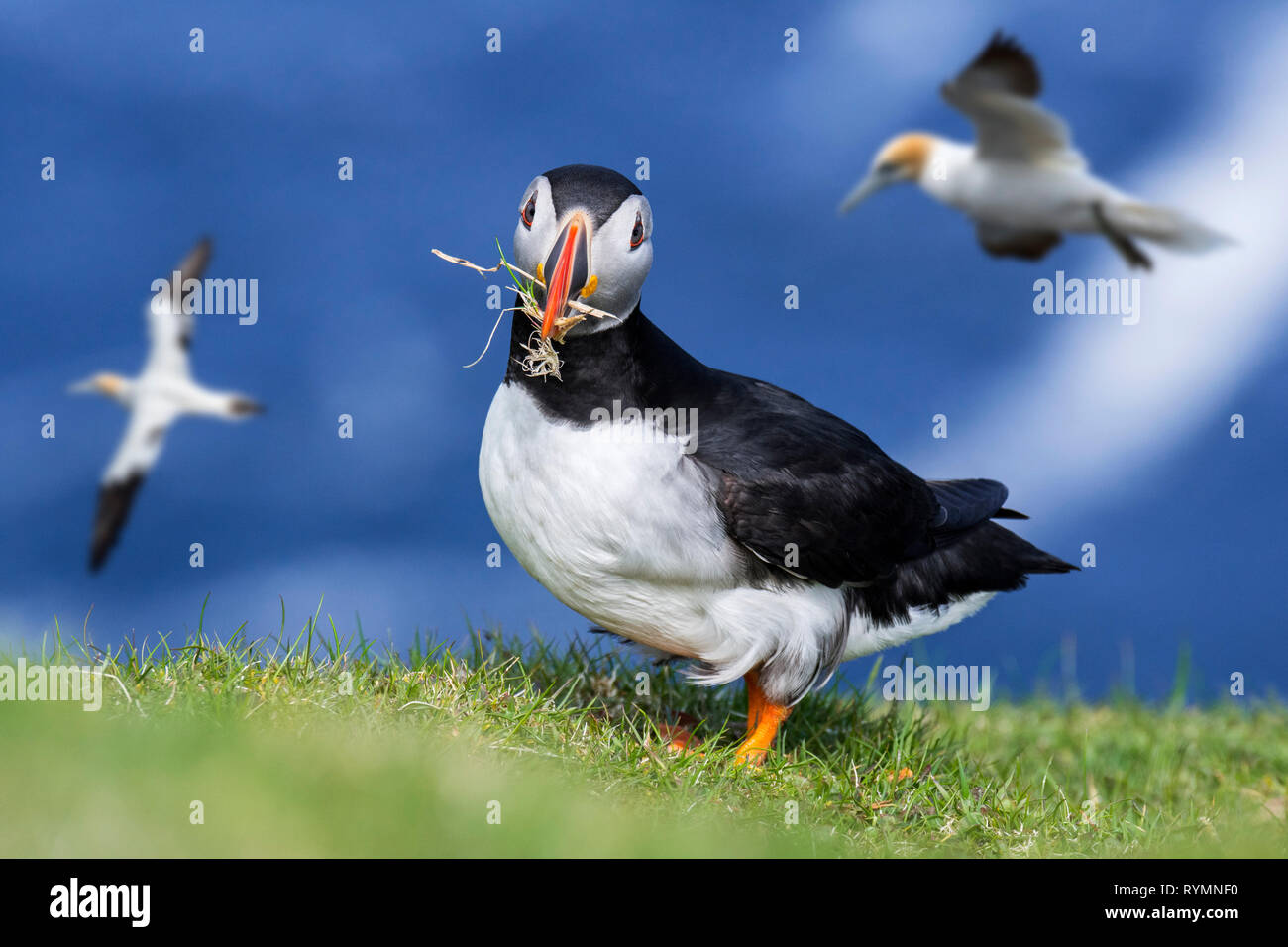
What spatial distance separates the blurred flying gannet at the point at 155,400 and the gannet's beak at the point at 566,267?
3040mm

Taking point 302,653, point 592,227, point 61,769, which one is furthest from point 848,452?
point 61,769

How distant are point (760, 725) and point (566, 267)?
1972mm

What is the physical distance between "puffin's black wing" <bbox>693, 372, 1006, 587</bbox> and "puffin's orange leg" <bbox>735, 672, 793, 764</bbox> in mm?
538

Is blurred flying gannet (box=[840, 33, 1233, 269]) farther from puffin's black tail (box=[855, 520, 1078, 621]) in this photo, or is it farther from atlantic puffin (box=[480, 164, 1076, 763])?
puffin's black tail (box=[855, 520, 1078, 621])

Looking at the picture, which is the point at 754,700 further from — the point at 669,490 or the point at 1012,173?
the point at 1012,173

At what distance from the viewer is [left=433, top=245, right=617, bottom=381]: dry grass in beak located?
430 centimetres

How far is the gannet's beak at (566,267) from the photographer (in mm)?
4117

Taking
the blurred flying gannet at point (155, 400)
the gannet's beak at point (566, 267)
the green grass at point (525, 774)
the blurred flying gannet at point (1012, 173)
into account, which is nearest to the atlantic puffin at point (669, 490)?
the gannet's beak at point (566, 267)

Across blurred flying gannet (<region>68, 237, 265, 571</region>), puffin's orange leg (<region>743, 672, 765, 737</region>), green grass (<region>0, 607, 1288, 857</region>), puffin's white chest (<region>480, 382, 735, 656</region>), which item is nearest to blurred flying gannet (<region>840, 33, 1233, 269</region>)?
puffin's white chest (<region>480, 382, 735, 656</region>)

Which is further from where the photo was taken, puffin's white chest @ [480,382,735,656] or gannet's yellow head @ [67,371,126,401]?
gannet's yellow head @ [67,371,126,401]

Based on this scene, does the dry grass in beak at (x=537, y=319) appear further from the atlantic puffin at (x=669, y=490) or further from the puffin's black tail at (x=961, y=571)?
the puffin's black tail at (x=961, y=571)

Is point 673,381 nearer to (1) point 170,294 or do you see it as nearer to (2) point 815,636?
(2) point 815,636

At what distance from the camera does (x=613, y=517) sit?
4457 mm

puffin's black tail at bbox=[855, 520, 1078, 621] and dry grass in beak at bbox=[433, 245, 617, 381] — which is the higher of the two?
dry grass in beak at bbox=[433, 245, 617, 381]
